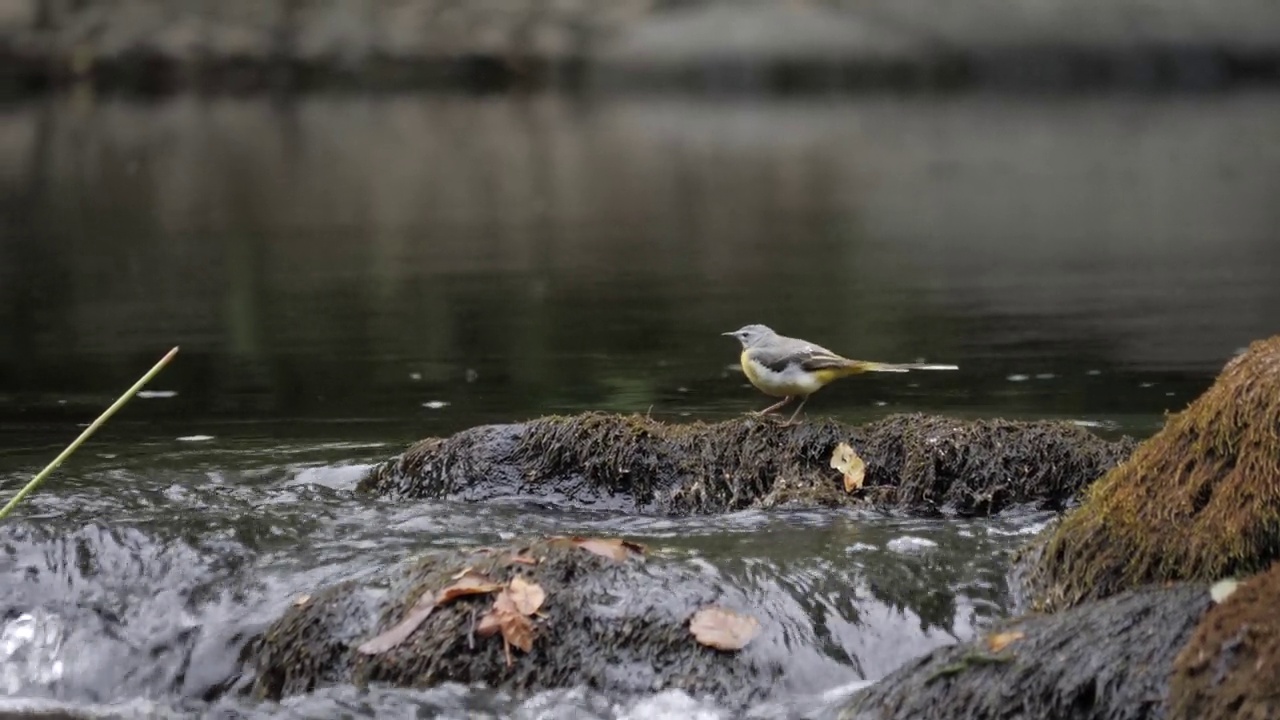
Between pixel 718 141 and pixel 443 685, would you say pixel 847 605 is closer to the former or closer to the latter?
pixel 443 685

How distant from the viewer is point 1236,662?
432cm

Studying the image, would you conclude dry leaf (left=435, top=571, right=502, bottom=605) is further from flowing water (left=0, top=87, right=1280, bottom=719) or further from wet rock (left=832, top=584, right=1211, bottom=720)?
wet rock (left=832, top=584, right=1211, bottom=720)

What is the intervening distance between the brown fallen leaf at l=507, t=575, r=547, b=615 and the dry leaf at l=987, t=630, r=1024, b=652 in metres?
1.43

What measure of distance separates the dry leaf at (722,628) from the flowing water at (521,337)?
92 mm

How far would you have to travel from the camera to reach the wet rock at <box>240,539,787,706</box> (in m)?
5.42

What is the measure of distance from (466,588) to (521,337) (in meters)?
7.73

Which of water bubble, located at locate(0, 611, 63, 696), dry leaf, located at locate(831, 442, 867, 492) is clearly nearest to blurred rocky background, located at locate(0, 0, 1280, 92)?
dry leaf, located at locate(831, 442, 867, 492)

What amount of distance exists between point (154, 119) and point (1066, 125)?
25.8 metres

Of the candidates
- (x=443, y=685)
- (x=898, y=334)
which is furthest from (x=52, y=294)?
(x=443, y=685)

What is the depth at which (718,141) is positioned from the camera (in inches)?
1517

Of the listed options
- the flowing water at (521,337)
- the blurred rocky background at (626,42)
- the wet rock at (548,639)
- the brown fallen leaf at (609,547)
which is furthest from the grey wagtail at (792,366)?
the blurred rocky background at (626,42)

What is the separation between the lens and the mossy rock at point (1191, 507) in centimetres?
498

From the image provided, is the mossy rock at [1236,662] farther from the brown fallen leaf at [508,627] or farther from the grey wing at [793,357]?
the grey wing at [793,357]

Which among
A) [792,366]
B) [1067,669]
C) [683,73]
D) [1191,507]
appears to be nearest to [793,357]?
[792,366]
